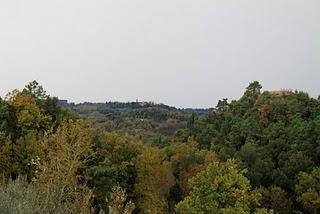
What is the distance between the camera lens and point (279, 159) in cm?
5716

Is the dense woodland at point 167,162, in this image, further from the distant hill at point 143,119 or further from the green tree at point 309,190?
the distant hill at point 143,119

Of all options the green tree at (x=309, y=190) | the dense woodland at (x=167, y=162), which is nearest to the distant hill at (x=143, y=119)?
the dense woodland at (x=167, y=162)

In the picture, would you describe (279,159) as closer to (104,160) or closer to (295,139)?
(295,139)

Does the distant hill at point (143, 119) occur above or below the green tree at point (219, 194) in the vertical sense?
above

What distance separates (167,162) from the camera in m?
45.6

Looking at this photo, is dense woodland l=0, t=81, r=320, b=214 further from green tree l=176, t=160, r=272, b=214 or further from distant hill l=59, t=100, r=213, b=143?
distant hill l=59, t=100, r=213, b=143

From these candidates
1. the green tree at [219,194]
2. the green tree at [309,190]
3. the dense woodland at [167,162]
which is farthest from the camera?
the green tree at [309,190]

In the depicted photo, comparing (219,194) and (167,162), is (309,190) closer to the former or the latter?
(167,162)

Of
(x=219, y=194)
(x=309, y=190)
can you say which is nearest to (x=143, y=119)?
(x=309, y=190)

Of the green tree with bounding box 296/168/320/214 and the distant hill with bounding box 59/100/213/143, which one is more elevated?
the distant hill with bounding box 59/100/213/143

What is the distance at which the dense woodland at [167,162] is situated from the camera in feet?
64.9

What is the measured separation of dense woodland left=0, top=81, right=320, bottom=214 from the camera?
19.8 meters

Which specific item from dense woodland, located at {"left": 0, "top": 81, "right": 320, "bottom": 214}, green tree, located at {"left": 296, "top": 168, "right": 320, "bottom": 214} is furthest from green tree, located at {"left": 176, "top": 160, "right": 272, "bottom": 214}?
green tree, located at {"left": 296, "top": 168, "right": 320, "bottom": 214}

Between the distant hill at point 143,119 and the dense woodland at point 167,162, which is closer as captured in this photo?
the dense woodland at point 167,162
